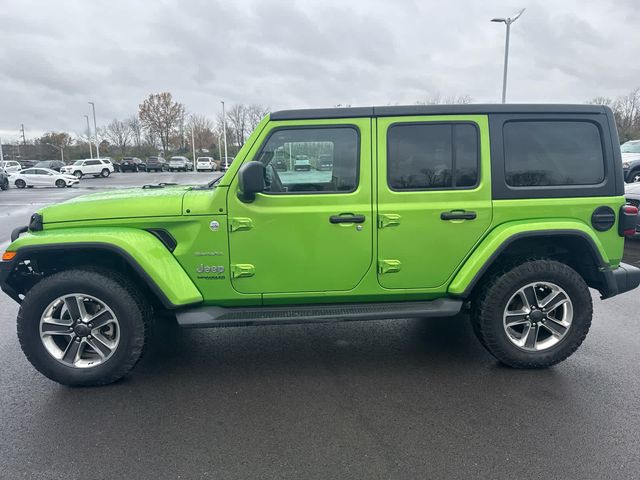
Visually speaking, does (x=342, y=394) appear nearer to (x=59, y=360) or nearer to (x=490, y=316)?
(x=490, y=316)

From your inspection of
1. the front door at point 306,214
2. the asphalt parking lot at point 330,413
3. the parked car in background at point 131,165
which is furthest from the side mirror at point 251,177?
the parked car in background at point 131,165

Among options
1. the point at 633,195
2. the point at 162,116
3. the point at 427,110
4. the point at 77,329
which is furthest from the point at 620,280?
the point at 162,116

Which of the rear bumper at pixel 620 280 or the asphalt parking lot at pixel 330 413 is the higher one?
the rear bumper at pixel 620 280

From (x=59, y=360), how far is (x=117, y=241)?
39.1 inches

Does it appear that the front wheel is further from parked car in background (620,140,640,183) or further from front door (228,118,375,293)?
parked car in background (620,140,640,183)

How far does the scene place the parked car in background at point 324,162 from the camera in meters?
3.61

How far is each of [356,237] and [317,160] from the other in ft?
2.16

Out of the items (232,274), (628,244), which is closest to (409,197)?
(232,274)

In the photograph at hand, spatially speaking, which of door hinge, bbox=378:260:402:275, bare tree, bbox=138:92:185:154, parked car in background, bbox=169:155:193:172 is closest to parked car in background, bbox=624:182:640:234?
door hinge, bbox=378:260:402:275

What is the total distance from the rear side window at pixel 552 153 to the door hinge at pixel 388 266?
1063mm

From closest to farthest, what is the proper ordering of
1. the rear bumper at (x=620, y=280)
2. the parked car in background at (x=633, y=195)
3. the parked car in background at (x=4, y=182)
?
the rear bumper at (x=620, y=280) → the parked car in background at (x=633, y=195) → the parked car in background at (x=4, y=182)

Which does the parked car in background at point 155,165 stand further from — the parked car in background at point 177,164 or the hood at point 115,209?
the hood at point 115,209

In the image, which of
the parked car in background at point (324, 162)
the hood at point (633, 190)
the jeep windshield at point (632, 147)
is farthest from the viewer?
the jeep windshield at point (632, 147)

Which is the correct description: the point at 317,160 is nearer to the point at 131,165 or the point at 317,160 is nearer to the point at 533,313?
the point at 533,313
